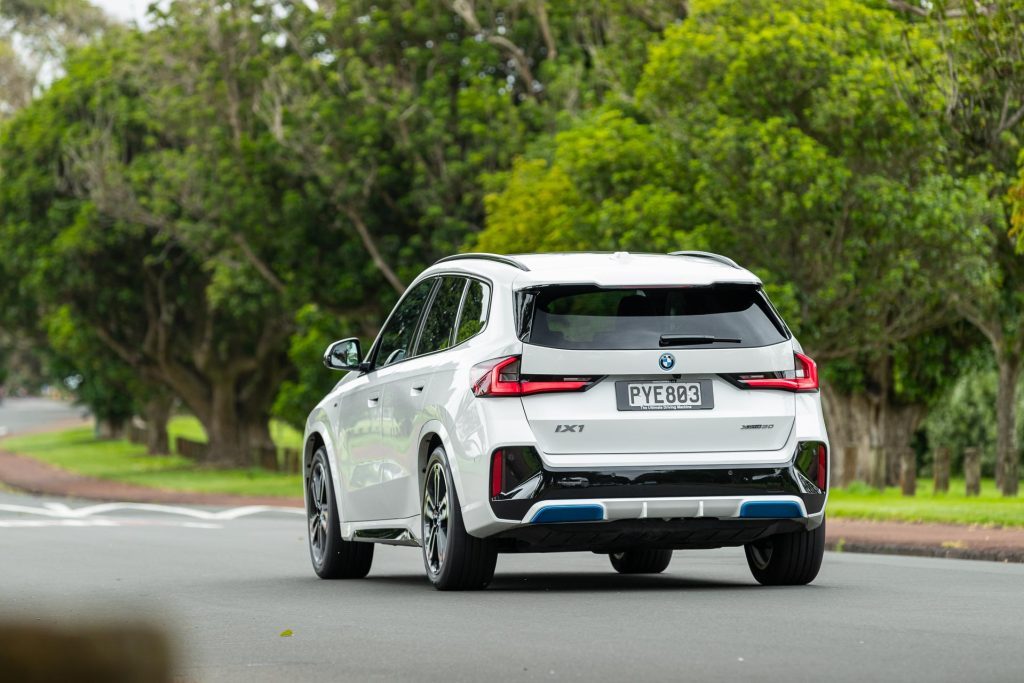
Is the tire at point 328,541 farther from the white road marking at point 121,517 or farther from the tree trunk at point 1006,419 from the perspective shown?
the tree trunk at point 1006,419

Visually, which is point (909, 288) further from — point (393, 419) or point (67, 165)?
point (67, 165)

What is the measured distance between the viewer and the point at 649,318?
9.94 meters

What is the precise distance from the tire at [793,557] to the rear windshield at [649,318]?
4.05 ft

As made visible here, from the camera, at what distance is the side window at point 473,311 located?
10.2m

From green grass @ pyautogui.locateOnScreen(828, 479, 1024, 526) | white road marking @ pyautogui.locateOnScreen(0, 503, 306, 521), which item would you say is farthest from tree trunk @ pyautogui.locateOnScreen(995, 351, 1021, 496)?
white road marking @ pyautogui.locateOnScreen(0, 503, 306, 521)

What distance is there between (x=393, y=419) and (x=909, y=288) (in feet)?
63.1

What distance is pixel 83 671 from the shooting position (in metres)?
2.78

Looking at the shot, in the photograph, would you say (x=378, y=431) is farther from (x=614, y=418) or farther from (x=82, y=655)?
(x=82, y=655)

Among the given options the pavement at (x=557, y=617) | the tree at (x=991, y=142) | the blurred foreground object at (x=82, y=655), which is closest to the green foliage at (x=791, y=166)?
the tree at (x=991, y=142)

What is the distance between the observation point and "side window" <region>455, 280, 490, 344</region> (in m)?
10.2

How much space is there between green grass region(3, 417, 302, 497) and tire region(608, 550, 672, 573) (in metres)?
23.7

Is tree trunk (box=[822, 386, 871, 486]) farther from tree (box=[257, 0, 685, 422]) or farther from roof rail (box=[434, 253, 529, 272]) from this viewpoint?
roof rail (box=[434, 253, 529, 272])

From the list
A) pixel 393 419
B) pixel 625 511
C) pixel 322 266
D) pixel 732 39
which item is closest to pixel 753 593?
pixel 625 511

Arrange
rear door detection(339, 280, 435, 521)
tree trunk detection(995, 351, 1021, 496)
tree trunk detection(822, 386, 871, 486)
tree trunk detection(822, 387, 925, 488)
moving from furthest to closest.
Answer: tree trunk detection(822, 387, 925, 488) → tree trunk detection(822, 386, 871, 486) → tree trunk detection(995, 351, 1021, 496) → rear door detection(339, 280, 435, 521)
